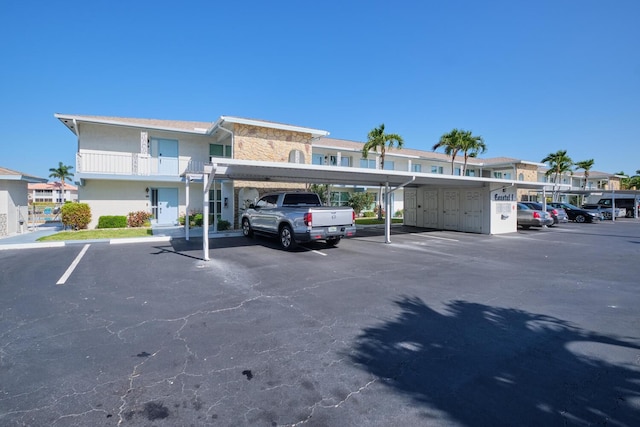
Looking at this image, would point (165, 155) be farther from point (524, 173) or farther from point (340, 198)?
point (524, 173)

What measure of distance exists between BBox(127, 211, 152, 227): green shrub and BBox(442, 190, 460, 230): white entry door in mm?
17862

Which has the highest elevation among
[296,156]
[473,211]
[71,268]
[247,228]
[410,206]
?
[296,156]

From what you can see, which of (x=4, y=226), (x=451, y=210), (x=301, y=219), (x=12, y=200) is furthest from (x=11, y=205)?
(x=451, y=210)

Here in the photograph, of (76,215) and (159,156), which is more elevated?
(159,156)

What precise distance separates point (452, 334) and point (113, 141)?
19832mm

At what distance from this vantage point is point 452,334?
13.9ft

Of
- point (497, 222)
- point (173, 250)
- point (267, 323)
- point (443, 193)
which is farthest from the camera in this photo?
point (443, 193)

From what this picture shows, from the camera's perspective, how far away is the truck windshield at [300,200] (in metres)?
11.6

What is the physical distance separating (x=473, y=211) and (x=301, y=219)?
38.9ft

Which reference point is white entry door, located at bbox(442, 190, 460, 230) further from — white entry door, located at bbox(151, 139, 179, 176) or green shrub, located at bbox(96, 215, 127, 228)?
green shrub, located at bbox(96, 215, 127, 228)

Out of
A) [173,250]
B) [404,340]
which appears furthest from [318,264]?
[173,250]

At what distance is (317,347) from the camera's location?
Answer: 151 inches

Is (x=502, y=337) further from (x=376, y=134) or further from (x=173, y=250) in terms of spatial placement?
(x=376, y=134)

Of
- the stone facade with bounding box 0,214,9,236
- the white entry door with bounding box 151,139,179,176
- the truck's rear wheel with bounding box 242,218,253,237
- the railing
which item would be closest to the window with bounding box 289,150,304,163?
the railing
